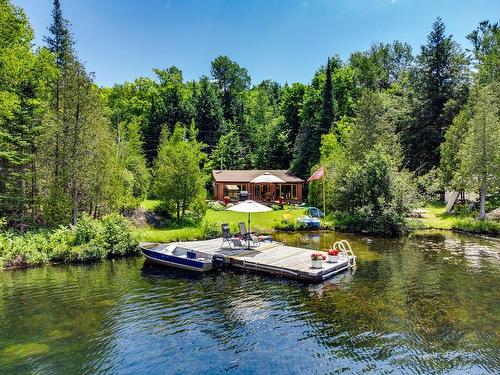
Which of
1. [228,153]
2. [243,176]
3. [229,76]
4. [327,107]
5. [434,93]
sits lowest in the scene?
[243,176]

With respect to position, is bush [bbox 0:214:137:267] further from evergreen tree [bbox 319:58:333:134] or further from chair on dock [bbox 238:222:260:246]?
evergreen tree [bbox 319:58:333:134]

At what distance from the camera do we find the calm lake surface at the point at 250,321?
8852 millimetres

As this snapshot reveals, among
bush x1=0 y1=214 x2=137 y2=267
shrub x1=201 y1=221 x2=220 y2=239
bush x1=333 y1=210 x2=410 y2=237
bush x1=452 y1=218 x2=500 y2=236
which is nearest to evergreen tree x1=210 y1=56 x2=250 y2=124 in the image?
bush x1=333 y1=210 x2=410 y2=237

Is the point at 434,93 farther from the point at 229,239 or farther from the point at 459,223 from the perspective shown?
the point at 229,239

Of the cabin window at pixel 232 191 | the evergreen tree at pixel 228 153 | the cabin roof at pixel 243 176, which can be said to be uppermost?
the evergreen tree at pixel 228 153

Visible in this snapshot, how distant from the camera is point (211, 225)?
24562 millimetres

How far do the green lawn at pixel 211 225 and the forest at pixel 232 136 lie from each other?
245cm

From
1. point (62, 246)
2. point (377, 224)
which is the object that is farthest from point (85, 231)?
point (377, 224)

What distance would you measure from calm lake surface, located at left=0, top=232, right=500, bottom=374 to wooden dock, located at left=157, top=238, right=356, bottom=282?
0.55 meters

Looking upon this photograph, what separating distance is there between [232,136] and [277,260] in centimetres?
4130

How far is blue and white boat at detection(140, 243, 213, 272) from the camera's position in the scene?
17250mm

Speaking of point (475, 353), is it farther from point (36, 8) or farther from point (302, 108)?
point (302, 108)

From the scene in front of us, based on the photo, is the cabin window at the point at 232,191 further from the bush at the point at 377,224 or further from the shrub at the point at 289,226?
the bush at the point at 377,224

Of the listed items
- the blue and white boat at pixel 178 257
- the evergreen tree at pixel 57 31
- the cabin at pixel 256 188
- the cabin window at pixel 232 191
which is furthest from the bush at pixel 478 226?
the evergreen tree at pixel 57 31
